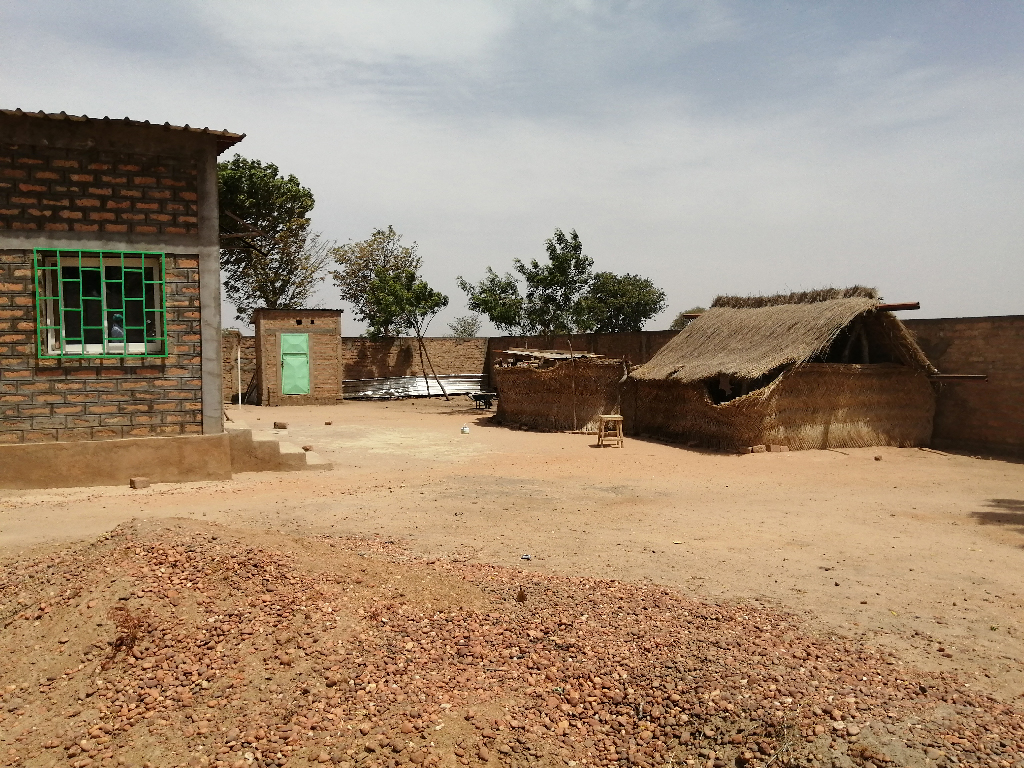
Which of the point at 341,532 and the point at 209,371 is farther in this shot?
the point at 209,371

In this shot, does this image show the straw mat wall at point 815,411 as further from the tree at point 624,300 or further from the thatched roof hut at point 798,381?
the tree at point 624,300

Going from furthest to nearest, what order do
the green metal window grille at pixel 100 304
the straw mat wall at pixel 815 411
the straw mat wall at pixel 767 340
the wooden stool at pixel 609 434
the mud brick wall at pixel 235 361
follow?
the mud brick wall at pixel 235 361 < the wooden stool at pixel 609 434 < the straw mat wall at pixel 767 340 < the straw mat wall at pixel 815 411 < the green metal window grille at pixel 100 304

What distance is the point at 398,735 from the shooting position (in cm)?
341

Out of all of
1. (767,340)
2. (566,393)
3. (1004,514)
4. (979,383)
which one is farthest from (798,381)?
(566,393)

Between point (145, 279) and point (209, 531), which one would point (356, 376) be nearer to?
point (145, 279)

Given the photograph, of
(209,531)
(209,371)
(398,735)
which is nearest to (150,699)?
(398,735)

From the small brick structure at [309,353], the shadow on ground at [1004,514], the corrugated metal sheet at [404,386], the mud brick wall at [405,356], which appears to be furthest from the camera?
the mud brick wall at [405,356]

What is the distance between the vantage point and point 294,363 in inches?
922

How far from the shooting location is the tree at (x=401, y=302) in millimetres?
25594

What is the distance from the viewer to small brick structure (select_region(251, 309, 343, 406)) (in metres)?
23.1

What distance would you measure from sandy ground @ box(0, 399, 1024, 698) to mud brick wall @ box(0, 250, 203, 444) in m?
0.80

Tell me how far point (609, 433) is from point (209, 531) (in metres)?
→ 10.3

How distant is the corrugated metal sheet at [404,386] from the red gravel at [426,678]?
21.6 metres

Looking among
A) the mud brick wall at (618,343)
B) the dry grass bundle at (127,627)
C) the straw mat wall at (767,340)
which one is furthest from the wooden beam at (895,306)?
the dry grass bundle at (127,627)
